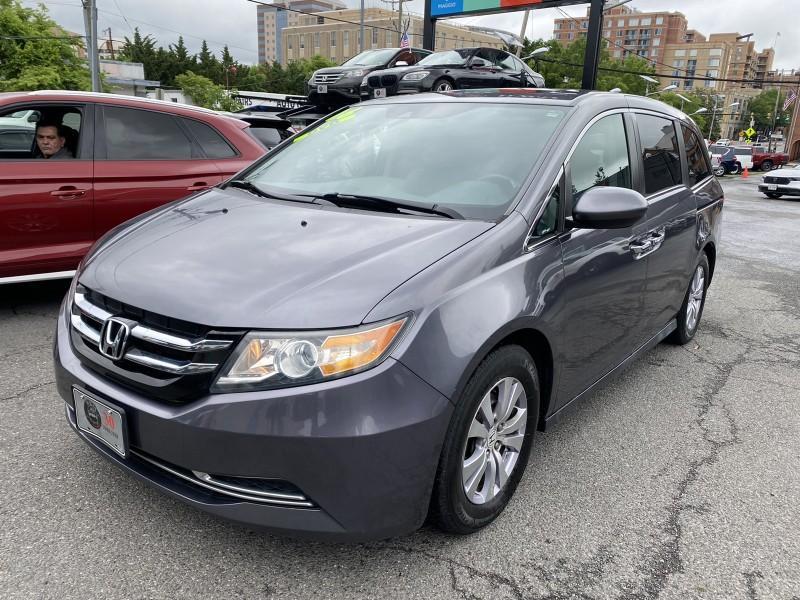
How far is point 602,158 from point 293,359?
1998mm

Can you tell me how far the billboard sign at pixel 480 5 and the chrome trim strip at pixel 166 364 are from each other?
1923 centimetres

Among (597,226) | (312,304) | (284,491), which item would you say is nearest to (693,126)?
(597,226)

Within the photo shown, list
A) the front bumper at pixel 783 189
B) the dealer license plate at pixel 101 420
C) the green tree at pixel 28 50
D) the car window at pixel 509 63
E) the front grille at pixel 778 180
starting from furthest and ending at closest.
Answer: the green tree at pixel 28 50 → the front grille at pixel 778 180 → the front bumper at pixel 783 189 → the car window at pixel 509 63 → the dealer license plate at pixel 101 420

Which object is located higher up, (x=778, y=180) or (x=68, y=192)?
(x=68, y=192)

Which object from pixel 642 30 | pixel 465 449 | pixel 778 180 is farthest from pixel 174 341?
pixel 642 30

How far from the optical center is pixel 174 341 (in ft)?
6.51

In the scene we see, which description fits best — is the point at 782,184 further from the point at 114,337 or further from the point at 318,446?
the point at 114,337

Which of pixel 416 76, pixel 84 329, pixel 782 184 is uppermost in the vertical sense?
pixel 416 76

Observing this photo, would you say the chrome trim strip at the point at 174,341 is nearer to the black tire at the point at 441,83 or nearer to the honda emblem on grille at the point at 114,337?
the honda emblem on grille at the point at 114,337

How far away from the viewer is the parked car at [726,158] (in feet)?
116

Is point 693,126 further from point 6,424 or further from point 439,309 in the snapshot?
point 6,424

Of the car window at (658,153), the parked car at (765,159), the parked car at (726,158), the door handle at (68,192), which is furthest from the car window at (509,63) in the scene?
the parked car at (765,159)

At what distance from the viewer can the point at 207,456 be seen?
76.2 inches

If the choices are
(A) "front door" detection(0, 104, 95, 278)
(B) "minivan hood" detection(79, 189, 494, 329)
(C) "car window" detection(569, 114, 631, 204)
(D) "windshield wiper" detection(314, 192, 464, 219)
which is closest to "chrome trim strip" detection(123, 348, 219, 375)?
(B) "minivan hood" detection(79, 189, 494, 329)
